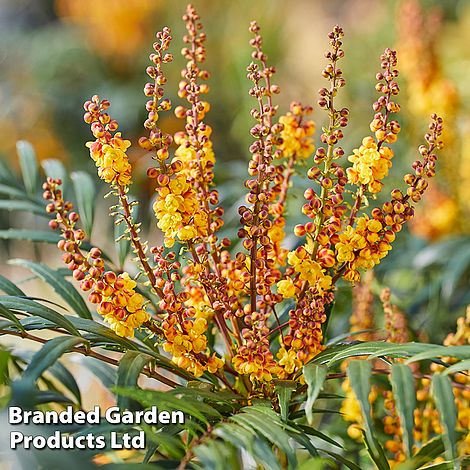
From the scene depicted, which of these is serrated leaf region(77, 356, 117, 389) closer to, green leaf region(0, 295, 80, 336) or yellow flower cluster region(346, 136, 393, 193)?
green leaf region(0, 295, 80, 336)

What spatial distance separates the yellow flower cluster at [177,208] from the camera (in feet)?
1.56

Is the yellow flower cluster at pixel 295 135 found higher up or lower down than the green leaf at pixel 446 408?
higher up

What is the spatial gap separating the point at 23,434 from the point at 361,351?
0.73 feet

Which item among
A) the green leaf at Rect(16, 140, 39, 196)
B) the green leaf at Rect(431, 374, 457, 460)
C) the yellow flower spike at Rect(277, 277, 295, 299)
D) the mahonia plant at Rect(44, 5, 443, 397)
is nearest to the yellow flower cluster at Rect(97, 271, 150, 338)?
the mahonia plant at Rect(44, 5, 443, 397)

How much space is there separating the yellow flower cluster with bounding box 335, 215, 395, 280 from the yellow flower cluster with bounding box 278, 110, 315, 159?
11cm

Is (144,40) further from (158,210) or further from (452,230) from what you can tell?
(158,210)

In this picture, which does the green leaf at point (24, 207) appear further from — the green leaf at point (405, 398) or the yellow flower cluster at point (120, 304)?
the green leaf at point (405, 398)

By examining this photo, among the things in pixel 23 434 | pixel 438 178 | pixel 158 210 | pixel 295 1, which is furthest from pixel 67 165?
pixel 295 1

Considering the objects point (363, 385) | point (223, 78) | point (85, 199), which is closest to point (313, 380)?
point (363, 385)

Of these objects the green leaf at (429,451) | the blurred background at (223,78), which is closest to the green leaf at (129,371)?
the green leaf at (429,451)

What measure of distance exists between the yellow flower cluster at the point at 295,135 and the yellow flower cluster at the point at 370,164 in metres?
0.08

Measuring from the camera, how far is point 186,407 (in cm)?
40

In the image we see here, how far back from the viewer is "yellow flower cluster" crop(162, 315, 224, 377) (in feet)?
1.59

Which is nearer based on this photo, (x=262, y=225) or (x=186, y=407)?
(x=186, y=407)
